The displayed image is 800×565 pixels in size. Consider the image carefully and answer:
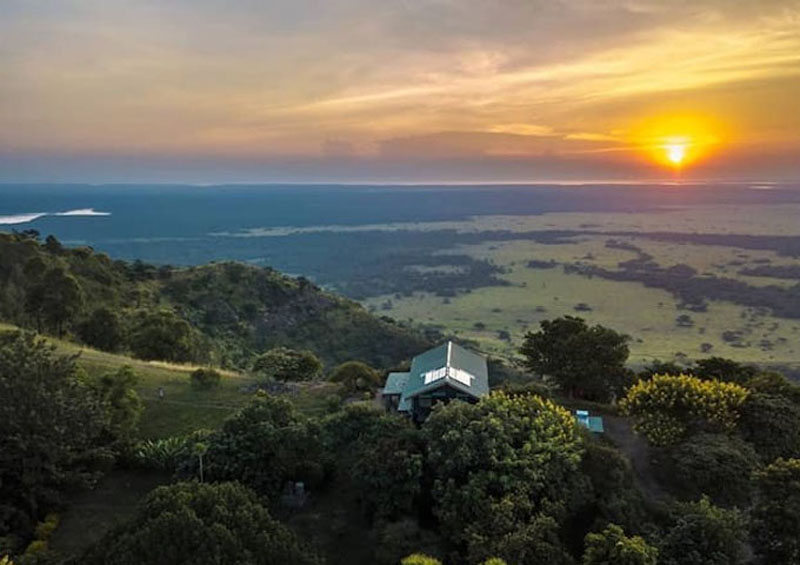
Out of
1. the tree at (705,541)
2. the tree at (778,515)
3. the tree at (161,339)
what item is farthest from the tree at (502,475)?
the tree at (161,339)

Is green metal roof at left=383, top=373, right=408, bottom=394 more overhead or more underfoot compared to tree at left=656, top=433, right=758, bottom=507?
more overhead

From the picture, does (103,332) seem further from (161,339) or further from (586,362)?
(586,362)

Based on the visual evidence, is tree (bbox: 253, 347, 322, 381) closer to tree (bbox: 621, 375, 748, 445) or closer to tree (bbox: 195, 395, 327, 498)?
tree (bbox: 195, 395, 327, 498)

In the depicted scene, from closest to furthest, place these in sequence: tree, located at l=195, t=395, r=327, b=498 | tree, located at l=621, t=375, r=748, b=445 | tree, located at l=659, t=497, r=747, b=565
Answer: tree, located at l=659, t=497, r=747, b=565
tree, located at l=195, t=395, r=327, b=498
tree, located at l=621, t=375, r=748, b=445

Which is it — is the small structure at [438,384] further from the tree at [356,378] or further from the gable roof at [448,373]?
the tree at [356,378]

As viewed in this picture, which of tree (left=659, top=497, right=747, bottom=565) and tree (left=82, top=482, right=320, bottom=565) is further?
tree (left=659, top=497, right=747, bottom=565)

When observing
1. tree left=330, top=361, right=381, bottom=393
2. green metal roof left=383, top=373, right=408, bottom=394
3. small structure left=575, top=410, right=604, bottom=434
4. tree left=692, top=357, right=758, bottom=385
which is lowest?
tree left=330, top=361, right=381, bottom=393

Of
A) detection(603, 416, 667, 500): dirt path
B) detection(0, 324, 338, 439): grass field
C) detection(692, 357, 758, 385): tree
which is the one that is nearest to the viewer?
detection(603, 416, 667, 500): dirt path

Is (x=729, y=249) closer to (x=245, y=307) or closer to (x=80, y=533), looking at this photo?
(x=245, y=307)

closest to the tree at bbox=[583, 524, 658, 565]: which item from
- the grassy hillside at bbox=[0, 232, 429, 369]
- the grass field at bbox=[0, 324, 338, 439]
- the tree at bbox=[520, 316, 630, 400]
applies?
the grass field at bbox=[0, 324, 338, 439]
